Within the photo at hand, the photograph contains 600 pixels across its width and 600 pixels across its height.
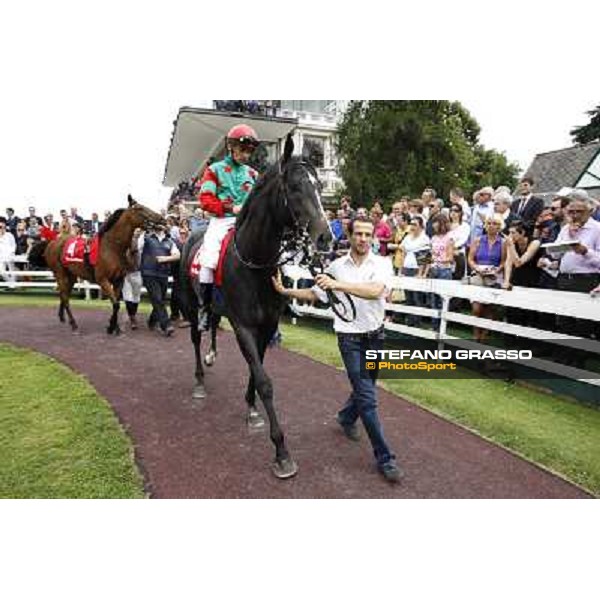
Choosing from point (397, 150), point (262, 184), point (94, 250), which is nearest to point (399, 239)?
point (262, 184)

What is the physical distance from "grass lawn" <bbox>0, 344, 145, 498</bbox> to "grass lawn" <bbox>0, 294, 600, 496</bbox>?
117 inches

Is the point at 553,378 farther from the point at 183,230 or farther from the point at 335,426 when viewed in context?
the point at 183,230

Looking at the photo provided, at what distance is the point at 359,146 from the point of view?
62.3 ft

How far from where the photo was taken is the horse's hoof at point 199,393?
15.9 ft

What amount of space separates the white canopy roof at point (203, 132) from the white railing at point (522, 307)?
17.8 ft

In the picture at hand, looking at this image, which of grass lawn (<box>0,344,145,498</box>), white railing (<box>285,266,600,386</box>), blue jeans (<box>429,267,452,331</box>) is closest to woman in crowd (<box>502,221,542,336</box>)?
white railing (<box>285,266,600,386</box>)

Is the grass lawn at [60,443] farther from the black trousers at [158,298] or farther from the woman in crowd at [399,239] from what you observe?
the woman in crowd at [399,239]

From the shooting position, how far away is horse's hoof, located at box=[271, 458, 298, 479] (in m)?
3.23

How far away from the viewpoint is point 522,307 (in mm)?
5180

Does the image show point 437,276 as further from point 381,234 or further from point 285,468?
point 285,468

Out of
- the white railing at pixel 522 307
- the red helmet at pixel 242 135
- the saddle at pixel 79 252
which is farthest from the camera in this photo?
the saddle at pixel 79 252

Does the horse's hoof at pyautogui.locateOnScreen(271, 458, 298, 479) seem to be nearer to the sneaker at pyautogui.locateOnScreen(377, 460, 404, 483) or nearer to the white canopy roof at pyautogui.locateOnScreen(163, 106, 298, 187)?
the sneaker at pyautogui.locateOnScreen(377, 460, 404, 483)

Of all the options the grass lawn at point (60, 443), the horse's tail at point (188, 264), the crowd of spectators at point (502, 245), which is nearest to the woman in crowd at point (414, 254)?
the crowd of spectators at point (502, 245)

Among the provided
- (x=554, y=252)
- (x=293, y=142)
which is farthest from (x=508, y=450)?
(x=293, y=142)
